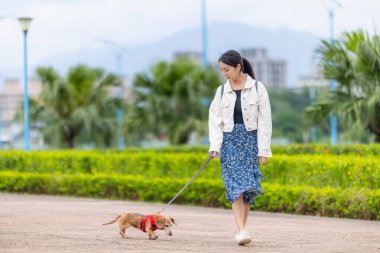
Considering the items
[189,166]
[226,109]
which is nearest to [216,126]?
[226,109]

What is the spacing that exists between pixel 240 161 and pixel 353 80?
1222 centimetres

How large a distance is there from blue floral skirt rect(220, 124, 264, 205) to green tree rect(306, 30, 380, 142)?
11.2m

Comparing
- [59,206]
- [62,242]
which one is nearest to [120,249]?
[62,242]

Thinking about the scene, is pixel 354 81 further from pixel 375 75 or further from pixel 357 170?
pixel 357 170

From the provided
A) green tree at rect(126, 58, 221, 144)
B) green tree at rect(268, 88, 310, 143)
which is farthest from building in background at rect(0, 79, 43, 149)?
green tree at rect(268, 88, 310, 143)

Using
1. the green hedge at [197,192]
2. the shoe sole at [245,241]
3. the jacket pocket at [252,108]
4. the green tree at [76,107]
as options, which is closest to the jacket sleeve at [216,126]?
the jacket pocket at [252,108]

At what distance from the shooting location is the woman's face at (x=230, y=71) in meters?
9.66

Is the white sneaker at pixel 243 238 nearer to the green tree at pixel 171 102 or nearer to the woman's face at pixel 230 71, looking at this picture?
the woman's face at pixel 230 71

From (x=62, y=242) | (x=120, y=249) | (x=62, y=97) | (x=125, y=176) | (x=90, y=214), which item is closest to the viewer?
(x=120, y=249)

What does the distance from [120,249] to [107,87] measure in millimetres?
27818

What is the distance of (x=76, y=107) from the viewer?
118ft

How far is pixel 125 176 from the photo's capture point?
17750 mm

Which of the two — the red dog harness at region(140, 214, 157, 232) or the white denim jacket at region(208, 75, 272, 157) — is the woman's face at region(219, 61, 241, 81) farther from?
the red dog harness at region(140, 214, 157, 232)

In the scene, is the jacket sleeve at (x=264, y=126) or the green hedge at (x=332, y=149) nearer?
the jacket sleeve at (x=264, y=126)
